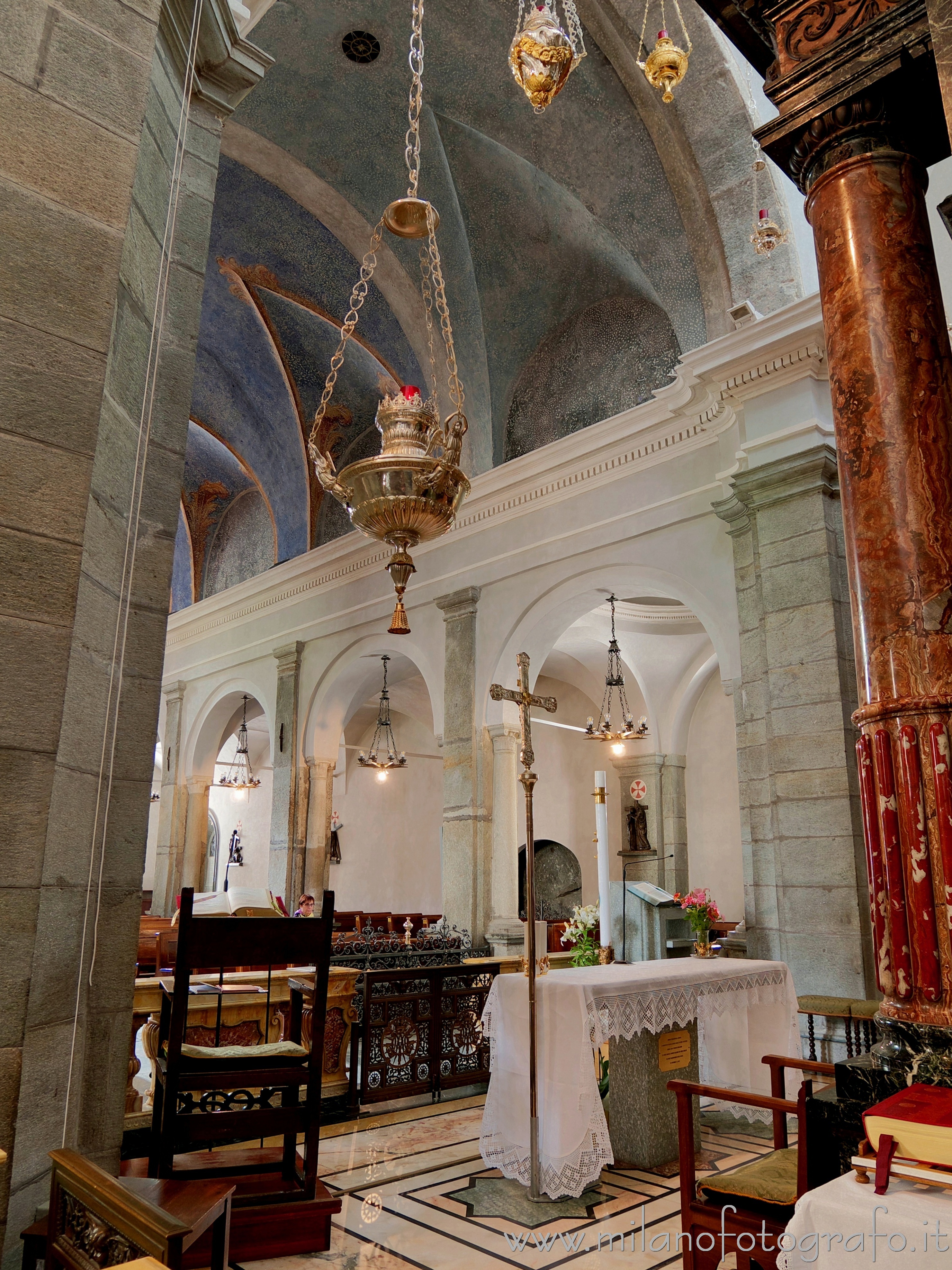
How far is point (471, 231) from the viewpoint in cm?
989

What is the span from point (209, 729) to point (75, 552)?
13252mm

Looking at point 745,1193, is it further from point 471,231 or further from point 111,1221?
point 471,231

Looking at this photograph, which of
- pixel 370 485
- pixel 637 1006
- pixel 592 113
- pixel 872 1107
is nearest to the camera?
pixel 872 1107

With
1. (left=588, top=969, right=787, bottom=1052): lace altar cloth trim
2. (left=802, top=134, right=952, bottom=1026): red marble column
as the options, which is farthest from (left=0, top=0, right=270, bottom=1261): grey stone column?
(left=588, top=969, right=787, bottom=1052): lace altar cloth trim

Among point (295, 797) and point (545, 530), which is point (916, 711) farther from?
point (295, 797)

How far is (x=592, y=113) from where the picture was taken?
8.42m

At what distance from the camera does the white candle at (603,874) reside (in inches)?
185

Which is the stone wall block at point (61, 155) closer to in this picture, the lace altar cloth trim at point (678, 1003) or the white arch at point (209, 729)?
the lace altar cloth trim at point (678, 1003)

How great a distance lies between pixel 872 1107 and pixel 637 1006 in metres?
2.53

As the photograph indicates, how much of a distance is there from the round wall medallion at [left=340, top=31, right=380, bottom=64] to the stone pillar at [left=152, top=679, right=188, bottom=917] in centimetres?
963

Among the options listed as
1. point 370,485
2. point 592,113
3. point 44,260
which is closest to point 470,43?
point 592,113

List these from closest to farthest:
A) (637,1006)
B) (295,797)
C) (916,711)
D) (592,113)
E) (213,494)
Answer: (916,711), (637,1006), (592,113), (295,797), (213,494)

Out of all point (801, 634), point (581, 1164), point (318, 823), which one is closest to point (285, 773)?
point (318, 823)

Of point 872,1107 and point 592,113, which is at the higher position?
point 592,113
